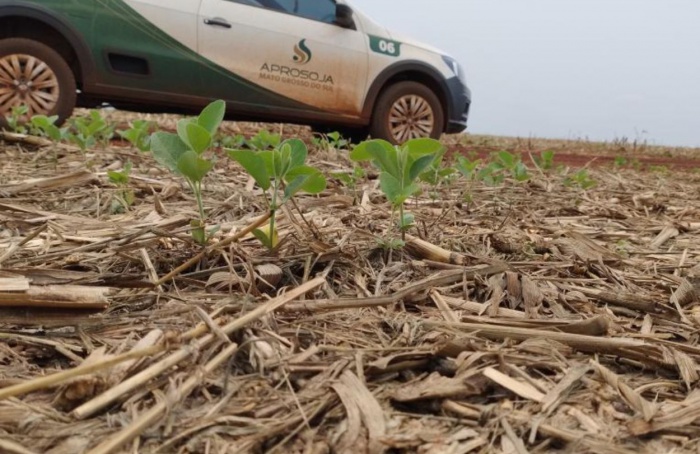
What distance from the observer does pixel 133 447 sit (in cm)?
80

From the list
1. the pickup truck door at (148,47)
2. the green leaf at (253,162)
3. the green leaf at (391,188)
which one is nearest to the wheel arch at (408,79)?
the pickup truck door at (148,47)

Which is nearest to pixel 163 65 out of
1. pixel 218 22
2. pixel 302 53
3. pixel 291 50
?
pixel 218 22

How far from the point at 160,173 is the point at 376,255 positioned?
1847mm

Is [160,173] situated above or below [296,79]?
below

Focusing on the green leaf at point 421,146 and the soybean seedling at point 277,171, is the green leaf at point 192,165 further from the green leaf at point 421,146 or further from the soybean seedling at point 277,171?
the green leaf at point 421,146

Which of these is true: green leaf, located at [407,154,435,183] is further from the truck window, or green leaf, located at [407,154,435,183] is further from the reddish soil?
the truck window

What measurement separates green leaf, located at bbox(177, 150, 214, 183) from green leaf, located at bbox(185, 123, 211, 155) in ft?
0.12

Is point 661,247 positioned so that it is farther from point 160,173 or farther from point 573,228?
point 160,173

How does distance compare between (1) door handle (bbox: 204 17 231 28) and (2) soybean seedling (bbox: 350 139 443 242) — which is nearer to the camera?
(2) soybean seedling (bbox: 350 139 443 242)

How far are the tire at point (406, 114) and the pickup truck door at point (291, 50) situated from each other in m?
0.26

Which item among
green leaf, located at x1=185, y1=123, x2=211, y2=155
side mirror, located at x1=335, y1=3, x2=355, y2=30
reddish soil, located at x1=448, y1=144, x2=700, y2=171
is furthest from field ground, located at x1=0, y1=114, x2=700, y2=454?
side mirror, located at x1=335, y1=3, x2=355, y2=30

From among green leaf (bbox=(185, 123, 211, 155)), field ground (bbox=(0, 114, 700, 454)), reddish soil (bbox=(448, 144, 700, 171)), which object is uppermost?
green leaf (bbox=(185, 123, 211, 155))

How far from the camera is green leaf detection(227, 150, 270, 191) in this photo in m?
1.40

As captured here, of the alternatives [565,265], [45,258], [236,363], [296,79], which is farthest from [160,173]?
[296,79]
